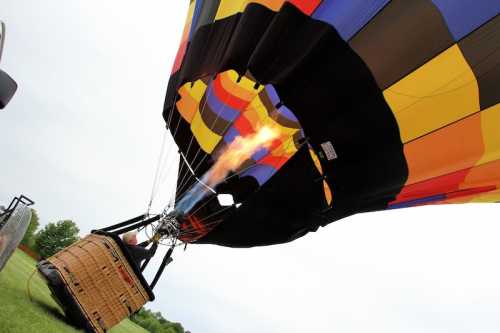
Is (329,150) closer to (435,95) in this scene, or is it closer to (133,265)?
(435,95)

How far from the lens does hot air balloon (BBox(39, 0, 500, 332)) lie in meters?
3.65

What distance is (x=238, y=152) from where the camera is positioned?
4.68 m

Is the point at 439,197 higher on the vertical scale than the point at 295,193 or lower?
lower

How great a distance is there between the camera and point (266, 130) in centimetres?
455

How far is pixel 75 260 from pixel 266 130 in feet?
7.24

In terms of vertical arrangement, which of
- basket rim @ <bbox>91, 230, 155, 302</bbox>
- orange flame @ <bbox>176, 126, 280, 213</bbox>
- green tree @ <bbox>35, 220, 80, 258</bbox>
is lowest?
green tree @ <bbox>35, 220, 80, 258</bbox>

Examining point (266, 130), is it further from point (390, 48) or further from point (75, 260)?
point (75, 260)

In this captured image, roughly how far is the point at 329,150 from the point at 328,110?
1.28ft

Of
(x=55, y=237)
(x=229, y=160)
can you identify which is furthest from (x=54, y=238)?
(x=229, y=160)

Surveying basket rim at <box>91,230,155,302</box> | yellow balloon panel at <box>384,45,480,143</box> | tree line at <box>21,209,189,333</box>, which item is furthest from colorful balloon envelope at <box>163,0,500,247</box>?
tree line at <box>21,209,189,333</box>

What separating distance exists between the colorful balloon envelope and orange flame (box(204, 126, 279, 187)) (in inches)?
0.7

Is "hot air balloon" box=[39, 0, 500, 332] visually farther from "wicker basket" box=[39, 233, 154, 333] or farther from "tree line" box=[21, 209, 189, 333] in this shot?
"tree line" box=[21, 209, 189, 333]

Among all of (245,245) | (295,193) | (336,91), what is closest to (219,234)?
(245,245)

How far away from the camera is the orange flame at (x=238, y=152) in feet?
15.0
